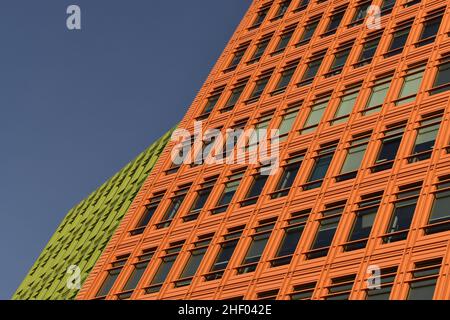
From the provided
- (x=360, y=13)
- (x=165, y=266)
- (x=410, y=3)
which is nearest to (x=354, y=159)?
(x=165, y=266)

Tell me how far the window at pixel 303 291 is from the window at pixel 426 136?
8013mm

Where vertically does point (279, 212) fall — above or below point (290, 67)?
below

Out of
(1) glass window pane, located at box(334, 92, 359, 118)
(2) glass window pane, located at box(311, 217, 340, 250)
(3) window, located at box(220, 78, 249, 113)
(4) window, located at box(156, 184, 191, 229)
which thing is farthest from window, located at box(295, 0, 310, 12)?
(2) glass window pane, located at box(311, 217, 340, 250)

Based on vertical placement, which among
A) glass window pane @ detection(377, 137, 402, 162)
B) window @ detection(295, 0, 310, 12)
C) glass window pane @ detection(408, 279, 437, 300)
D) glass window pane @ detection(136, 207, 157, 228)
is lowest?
glass window pane @ detection(408, 279, 437, 300)

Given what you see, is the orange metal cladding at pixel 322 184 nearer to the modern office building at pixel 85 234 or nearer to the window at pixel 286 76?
the window at pixel 286 76

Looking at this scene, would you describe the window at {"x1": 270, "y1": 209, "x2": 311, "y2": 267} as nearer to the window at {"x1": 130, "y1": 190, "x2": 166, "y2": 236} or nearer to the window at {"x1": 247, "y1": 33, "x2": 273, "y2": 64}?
the window at {"x1": 130, "y1": 190, "x2": 166, "y2": 236}

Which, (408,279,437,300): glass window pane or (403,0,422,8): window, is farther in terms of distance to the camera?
(403,0,422,8): window

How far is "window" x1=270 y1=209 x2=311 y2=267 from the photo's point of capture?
45094 mm

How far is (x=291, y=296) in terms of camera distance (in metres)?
42.5

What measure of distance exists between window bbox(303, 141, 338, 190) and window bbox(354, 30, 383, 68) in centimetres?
723
